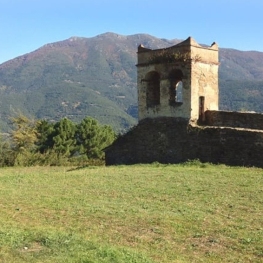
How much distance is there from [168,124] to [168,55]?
3.21m

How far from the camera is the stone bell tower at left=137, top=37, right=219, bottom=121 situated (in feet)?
65.3

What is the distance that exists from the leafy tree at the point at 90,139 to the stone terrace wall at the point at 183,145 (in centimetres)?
1527

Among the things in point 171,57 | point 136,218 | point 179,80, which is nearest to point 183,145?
point 179,80

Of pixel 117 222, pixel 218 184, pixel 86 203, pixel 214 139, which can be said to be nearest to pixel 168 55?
pixel 214 139

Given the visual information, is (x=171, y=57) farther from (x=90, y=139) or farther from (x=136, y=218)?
(x=90, y=139)

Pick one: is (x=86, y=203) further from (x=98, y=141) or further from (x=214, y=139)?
(x=98, y=141)

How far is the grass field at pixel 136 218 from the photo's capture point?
798 cm

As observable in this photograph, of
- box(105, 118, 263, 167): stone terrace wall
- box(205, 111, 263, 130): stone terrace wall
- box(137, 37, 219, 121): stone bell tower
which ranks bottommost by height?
box(105, 118, 263, 167): stone terrace wall

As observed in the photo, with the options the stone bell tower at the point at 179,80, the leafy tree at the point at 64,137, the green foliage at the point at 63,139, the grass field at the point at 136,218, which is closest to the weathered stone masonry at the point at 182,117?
the stone bell tower at the point at 179,80

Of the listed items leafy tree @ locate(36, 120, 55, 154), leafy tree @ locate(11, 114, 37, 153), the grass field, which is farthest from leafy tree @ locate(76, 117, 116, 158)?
the grass field

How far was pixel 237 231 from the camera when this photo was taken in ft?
30.5

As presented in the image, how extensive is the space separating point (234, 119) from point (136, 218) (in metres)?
11.3

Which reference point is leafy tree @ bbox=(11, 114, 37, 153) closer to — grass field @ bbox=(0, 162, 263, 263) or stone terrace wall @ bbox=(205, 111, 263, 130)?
stone terrace wall @ bbox=(205, 111, 263, 130)

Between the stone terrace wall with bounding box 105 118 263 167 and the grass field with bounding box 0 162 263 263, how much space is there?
134 cm
